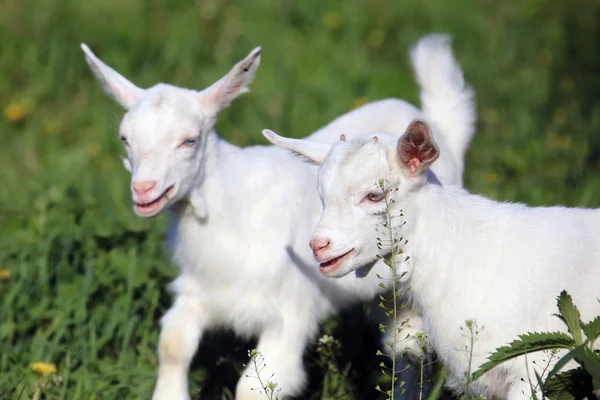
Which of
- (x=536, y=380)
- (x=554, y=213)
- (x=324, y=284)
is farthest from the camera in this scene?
(x=324, y=284)

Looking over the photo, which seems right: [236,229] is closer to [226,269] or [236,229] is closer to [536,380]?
[226,269]

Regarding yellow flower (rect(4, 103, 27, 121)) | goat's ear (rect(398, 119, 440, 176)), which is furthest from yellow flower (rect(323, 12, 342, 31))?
goat's ear (rect(398, 119, 440, 176))

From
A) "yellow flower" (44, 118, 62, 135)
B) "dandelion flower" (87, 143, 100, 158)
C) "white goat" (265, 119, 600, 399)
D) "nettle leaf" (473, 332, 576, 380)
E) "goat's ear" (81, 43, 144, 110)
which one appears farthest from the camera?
"yellow flower" (44, 118, 62, 135)

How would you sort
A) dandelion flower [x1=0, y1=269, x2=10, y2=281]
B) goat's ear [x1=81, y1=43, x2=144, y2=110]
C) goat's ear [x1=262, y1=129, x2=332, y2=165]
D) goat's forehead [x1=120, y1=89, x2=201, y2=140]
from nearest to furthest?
goat's ear [x1=262, y1=129, x2=332, y2=165] < goat's forehead [x1=120, y1=89, x2=201, y2=140] < goat's ear [x1=81, y1=43, x2=144, y2=110] < dandelion flower [x1=0, y1=269, x2=10, y2=281]

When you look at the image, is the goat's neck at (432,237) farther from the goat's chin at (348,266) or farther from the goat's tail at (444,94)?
the goat's tail at (444,94)

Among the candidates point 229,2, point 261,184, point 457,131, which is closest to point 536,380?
point 261,184

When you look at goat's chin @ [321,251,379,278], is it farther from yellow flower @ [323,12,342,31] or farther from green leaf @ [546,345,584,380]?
yellow flower @ [323,12,342,31]

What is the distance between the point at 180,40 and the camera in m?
9.44

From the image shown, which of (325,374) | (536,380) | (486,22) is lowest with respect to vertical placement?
(536,380)

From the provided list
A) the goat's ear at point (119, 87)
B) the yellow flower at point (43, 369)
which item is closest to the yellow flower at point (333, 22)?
the goat's ear at point (119, 87)

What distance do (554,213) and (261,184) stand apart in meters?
1.40

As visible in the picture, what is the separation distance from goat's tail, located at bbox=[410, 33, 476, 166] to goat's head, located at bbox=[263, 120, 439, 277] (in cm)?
167

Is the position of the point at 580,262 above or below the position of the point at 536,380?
above

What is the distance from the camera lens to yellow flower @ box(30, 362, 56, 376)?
4.66 m
